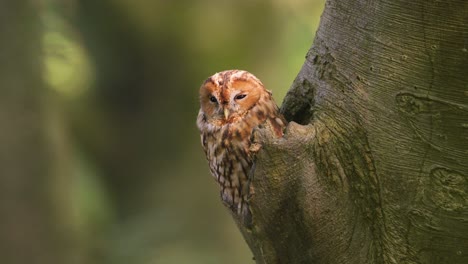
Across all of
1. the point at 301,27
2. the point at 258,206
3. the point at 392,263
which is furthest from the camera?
the point at 301,27

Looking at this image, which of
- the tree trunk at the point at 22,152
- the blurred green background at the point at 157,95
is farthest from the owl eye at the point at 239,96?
the blurred green background at the point at 157,95

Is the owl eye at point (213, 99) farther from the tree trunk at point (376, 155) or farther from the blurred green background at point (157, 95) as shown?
the blurred green background at point (157, 95)

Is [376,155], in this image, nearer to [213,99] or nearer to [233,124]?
[233,124]

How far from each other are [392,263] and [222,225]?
3114 millimetres

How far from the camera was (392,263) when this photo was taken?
6.07ft

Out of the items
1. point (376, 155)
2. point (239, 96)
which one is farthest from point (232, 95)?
point (376, 155)

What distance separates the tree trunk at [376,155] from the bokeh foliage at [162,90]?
2.82 meters

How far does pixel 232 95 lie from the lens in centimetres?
223

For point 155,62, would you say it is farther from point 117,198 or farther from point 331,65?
point 331,65

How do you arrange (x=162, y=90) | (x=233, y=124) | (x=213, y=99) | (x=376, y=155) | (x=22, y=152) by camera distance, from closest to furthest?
(x=376, y=155)
(x=233, y=124)
(x=213, y=99)
(x=22, y=152)
(x=162, y=90)

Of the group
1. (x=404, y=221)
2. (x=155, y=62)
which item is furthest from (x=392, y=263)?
(x=155, y=62)

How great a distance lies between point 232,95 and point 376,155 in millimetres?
593

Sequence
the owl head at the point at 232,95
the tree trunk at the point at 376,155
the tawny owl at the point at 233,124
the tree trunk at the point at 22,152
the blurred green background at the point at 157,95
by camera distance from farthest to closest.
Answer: the blurred green background at the point at 157,95 < the tree trunk at the point at 22,152 < the owl head at the point at 232,95 < the tawny owl at the point at 233,124 < the tree trunk at the point at 376,155

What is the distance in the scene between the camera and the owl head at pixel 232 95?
7.24 ft
